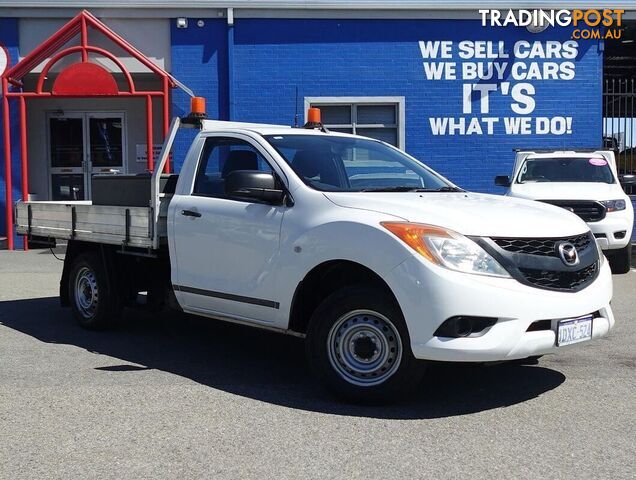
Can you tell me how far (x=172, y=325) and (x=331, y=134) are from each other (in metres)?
2.81

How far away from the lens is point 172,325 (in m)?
7.87

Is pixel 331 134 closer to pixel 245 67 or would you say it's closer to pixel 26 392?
pixel 26 392

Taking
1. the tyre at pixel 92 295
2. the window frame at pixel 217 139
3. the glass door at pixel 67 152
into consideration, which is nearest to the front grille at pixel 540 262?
the window frame at pixel 217 139

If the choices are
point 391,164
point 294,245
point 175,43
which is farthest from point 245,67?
point 294,245

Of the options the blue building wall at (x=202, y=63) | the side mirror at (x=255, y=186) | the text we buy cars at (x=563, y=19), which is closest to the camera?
the side mirror at (x=255, y=186)

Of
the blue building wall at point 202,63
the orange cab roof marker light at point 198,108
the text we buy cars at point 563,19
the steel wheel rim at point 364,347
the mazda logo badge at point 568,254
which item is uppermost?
the text we buy cars at point 563,19

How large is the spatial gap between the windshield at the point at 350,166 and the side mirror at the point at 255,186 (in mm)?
244

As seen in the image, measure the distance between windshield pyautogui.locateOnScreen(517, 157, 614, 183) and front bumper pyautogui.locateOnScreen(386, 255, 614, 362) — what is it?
8018mm

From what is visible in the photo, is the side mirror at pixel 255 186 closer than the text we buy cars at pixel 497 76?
Yes

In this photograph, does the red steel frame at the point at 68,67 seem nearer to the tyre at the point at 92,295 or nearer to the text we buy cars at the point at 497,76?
the text we buy cars at the point at 497,76

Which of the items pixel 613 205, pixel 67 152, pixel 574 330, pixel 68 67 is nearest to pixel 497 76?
pixel 613 205

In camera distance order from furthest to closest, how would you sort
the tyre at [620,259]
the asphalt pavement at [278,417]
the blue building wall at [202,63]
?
the blue building wall at [202,63] < the tyre at [620,259] < the asphalt pavement at [278,417]

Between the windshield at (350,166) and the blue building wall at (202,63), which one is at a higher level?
the blue building wall at (202,63)

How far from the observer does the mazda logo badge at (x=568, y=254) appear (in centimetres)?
480
